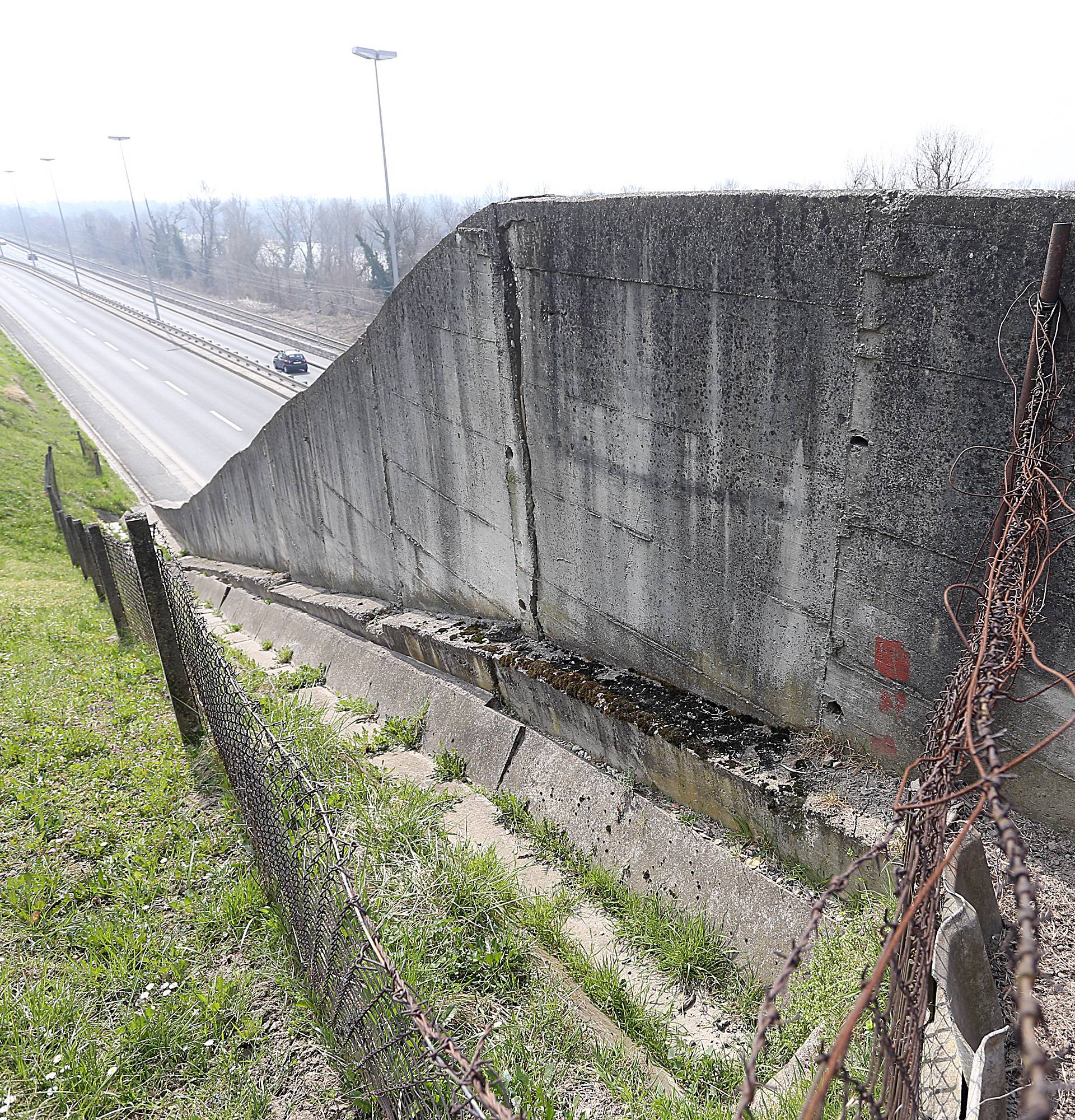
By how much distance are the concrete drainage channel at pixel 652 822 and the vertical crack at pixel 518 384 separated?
59 cm

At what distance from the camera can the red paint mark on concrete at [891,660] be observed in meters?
3.18

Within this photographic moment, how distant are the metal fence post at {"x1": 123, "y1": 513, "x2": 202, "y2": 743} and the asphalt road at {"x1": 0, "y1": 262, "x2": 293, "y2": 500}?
18713 mm

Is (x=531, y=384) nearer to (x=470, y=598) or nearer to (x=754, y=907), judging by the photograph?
(x=470, y=598)

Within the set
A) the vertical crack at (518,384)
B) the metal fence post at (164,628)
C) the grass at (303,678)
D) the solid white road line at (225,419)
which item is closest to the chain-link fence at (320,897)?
the metal fence post at (164,628)

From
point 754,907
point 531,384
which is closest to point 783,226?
point 531,384

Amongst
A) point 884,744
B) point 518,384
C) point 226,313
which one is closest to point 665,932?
point 884,744

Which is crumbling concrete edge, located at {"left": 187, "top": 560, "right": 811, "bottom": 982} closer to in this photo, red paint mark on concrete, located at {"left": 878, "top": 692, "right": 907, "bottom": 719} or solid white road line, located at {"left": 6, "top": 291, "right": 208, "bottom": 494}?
red paint mark on concrete, located at {"left": 878, "top": 692, "right": 907, "bottom": 719}

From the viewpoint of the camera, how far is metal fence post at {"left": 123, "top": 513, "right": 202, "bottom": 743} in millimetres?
4824

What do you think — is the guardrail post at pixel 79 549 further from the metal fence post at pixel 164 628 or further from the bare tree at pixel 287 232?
the bare tree at pixel 287 232

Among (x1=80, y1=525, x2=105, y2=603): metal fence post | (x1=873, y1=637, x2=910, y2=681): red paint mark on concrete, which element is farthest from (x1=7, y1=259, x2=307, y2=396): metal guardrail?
(x1=873, y1=637, x2=910, y2=681): red paint mark on concrete

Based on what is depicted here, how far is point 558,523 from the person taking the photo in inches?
190

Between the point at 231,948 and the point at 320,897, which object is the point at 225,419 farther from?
the point at 320,897

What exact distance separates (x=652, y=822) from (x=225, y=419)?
1131 inches

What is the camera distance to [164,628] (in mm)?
4848
